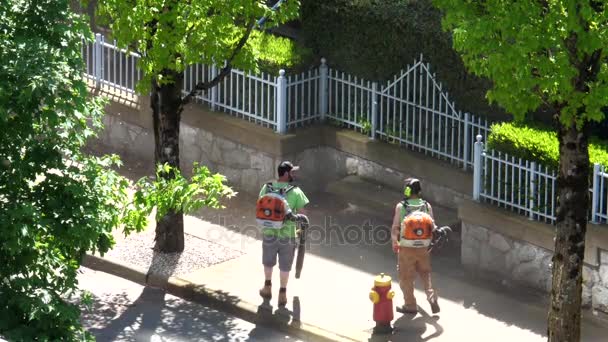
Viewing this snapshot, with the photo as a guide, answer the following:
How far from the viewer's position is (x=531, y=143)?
16047 mm

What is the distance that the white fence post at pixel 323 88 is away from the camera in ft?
61.4

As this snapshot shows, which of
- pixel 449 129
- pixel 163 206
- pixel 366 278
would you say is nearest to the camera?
pixel 163 206

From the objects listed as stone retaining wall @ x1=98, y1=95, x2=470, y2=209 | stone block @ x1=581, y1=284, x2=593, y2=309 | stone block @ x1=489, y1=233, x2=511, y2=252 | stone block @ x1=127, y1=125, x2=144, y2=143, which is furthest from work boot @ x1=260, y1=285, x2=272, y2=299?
stone block @ x1=127, y1=125, x2=144, y2=143

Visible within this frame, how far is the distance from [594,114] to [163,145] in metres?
5.55

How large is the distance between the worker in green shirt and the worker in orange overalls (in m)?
0.96

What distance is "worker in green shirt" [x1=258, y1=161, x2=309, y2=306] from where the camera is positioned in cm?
1514

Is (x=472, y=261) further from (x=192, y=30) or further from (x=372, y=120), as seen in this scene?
(x=192, y=30)

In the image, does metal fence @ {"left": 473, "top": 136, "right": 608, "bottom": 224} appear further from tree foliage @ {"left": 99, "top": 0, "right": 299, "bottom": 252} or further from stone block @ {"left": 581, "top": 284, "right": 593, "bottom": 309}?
tree foliage @ {"left": 99, "top": 0, "right": 299, "bottom": 252}

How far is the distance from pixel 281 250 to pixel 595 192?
3.00m

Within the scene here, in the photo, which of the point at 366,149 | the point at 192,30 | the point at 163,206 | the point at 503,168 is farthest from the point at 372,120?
the point at 163,206

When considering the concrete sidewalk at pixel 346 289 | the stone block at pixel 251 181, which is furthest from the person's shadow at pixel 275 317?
the stone block at pixel 251 181

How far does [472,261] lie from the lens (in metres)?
16.6

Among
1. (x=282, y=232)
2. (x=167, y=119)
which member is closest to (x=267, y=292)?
(x=282, y=232)

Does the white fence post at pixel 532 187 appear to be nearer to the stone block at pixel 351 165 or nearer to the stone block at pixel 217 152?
the stone block at pixel 351 165
